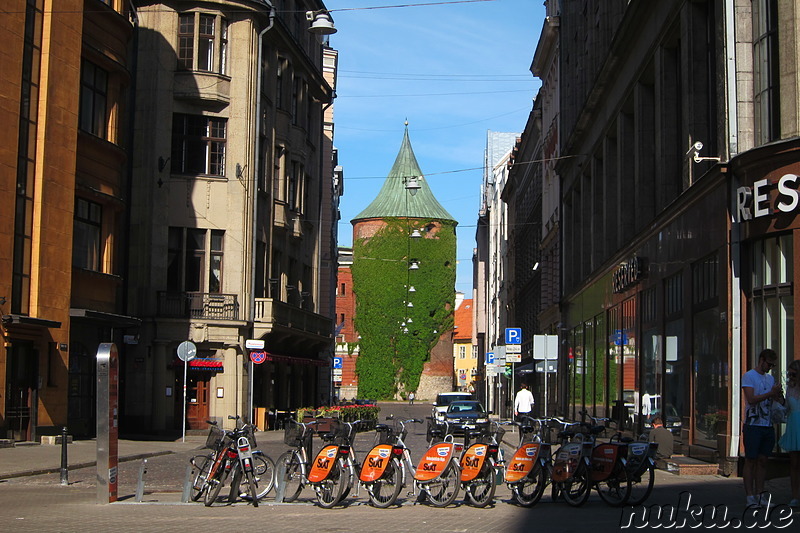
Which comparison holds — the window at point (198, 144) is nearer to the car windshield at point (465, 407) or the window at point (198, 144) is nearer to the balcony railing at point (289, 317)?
the balcony railing at point (289, 317)

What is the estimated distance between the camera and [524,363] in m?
63.0

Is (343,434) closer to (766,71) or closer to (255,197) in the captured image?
(766,71)

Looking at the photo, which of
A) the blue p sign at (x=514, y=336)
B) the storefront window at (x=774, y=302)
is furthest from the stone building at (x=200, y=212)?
the storefront window at (x=774, y=302)

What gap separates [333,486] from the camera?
1357 cm

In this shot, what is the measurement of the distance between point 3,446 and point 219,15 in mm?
19569

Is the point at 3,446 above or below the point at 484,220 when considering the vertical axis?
below

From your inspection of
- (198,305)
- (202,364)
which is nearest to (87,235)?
(198,305)

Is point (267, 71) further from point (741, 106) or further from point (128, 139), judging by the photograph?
point (741, 106)

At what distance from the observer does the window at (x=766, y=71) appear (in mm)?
16922

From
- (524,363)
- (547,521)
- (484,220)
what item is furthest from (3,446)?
(484,220)

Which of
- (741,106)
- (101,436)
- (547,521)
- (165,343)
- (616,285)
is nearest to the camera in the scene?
(547,521)

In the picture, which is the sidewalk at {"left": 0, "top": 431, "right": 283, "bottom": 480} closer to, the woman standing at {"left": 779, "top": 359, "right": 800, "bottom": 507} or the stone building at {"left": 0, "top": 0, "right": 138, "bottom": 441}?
the stone building at {"left": 0, "top": 0, "right": 138, "bottom": 441}

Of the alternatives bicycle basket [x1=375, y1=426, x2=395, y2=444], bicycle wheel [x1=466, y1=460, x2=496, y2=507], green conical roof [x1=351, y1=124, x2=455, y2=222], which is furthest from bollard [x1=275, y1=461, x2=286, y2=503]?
green conical roof [x1=351, y1=124, x2=455, y2=222]

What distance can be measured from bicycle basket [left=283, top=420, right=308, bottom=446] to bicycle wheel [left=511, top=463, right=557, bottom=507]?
2920 mm
